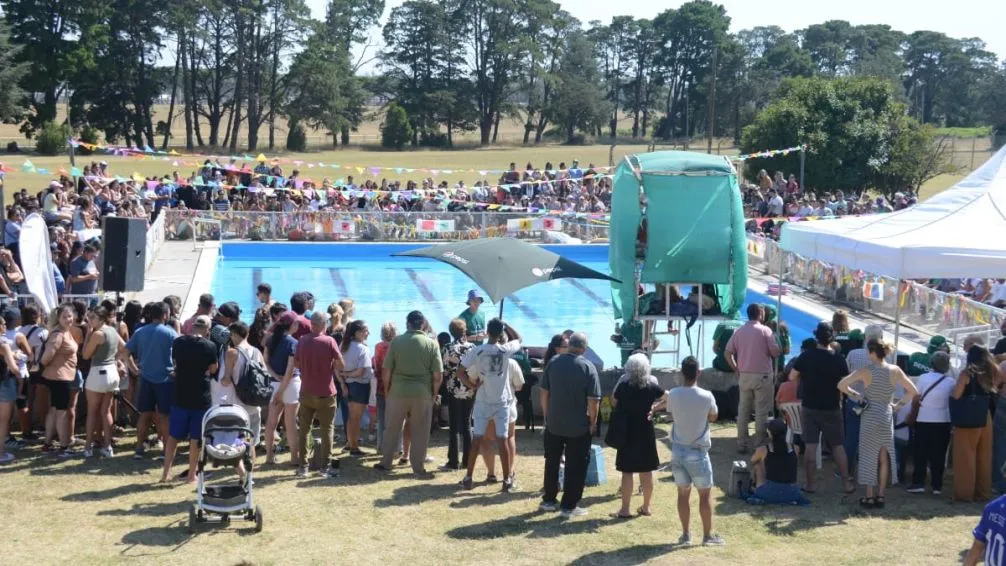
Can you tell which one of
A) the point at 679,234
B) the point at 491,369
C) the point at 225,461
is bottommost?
the point at 225,461

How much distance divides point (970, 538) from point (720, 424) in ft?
12.9

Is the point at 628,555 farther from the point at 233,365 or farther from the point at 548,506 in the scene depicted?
the point at 233,365

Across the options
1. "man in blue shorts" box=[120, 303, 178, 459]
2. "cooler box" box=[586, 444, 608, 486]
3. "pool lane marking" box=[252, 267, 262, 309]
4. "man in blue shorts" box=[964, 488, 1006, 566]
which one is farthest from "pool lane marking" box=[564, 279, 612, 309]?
"man in blue shorts" box=[964, 488, 1006, 566]

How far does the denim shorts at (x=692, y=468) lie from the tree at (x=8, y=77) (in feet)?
169

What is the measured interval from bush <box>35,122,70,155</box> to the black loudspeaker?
39895 mm

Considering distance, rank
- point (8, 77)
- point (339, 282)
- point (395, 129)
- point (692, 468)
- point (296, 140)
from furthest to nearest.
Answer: point (395, 129)
point (296, 140)
point (8, 77)
point (339, 282)
point (692, 468)

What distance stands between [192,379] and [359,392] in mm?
1785

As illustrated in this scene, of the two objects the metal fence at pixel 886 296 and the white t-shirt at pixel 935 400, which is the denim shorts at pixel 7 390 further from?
the metal fence at pixel 886 296

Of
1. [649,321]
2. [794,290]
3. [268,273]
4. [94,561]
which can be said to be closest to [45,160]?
[268,273]

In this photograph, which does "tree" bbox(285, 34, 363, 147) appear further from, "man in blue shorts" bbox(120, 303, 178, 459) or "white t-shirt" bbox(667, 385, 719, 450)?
"white t-shirt" bbox(667, 385, 719, 450)

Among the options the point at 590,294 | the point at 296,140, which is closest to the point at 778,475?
the point at 590,294

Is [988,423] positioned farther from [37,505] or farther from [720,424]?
[37,505]

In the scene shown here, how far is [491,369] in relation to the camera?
30.6 ft

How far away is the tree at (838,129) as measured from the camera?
122ft
